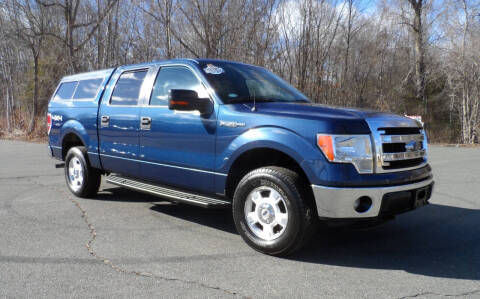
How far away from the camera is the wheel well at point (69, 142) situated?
257 inches

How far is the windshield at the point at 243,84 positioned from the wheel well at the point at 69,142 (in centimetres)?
287

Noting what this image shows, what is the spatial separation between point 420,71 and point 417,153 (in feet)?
78.8

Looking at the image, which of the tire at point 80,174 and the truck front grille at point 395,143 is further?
the tire at point 80,174

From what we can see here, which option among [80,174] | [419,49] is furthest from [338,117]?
[419,49]

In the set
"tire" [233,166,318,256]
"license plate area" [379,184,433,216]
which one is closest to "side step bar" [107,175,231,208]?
"tire" [233,166,318,256]

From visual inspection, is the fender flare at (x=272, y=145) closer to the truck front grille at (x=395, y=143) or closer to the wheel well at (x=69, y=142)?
the truck front grille at (x=395, y=143)

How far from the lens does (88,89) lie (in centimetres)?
626

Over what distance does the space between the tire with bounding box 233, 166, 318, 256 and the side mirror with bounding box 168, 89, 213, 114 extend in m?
0.88

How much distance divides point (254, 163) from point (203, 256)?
1108 millimetres

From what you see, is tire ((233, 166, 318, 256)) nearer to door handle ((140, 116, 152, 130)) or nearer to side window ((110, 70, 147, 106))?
door handle ((140, 116, 152, 130))

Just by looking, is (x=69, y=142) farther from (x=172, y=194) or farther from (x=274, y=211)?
(x=274, y=211)

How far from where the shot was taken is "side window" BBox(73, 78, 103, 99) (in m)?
6.09

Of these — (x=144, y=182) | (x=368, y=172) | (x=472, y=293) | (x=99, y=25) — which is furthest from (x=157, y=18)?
(x=472, y=293)

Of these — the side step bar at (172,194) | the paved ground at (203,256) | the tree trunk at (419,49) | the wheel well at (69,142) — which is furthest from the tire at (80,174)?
the tree trunk at (419,49)
